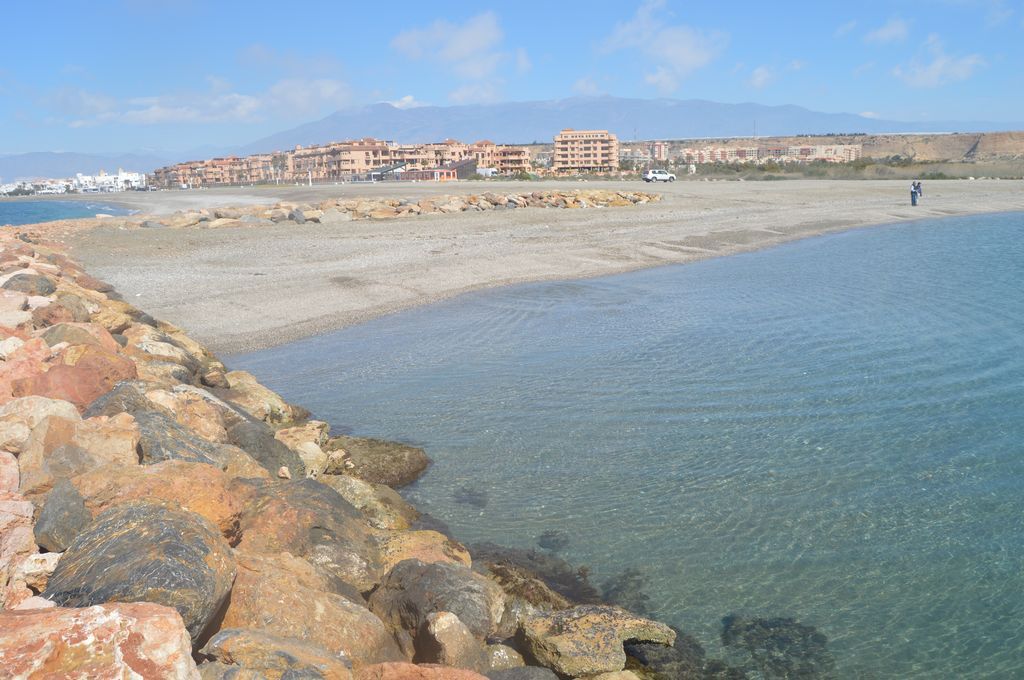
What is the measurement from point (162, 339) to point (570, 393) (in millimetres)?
6031

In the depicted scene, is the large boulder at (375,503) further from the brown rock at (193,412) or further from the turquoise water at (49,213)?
the turquoise water at (49,213)

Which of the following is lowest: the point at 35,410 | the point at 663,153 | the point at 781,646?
the point at 781,646

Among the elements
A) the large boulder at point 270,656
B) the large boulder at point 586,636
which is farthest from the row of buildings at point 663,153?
the large boulder at point 270,656

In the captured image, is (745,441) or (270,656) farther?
(745,441)

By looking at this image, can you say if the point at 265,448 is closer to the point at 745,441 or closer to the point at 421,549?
the point at 421,549

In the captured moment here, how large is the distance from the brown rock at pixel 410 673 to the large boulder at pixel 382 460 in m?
4.95

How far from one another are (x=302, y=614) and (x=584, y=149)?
147723mm

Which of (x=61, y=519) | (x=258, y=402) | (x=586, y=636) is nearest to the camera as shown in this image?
(x=61, y=519)

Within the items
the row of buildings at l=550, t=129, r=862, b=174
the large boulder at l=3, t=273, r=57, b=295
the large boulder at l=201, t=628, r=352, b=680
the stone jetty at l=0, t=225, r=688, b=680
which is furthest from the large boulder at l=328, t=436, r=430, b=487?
the row of buildings at l=550, t=129, r=862, b=174

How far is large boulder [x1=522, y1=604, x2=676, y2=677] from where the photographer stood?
5766mm

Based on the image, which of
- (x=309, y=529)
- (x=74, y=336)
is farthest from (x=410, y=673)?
(x=74, y=336)

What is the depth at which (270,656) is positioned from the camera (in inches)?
161

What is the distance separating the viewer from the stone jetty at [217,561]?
396 centimetres

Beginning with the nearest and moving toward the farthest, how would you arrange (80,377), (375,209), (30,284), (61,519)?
1. (61,519)
2. (80,377)
3. (30,284)
4. (375,209)
